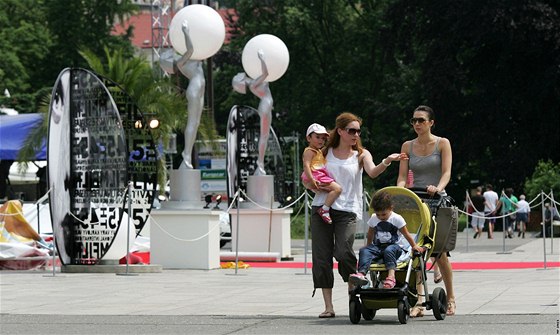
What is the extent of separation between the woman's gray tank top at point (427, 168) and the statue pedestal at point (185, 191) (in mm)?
10257

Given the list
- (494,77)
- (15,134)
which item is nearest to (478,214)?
(494,77)

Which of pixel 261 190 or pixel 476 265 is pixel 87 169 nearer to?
pixel 261 190

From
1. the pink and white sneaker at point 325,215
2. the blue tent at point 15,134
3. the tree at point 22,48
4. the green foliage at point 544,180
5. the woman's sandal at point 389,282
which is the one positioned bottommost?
the woman's sandal at point 389,282

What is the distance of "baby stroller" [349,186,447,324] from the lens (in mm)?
11586

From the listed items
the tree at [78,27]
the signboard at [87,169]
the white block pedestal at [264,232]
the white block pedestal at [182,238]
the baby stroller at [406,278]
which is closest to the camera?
the baby stroller at [406,278]

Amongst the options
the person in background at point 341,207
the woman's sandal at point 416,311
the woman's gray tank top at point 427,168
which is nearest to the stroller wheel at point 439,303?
the woman's sandal at point 416,311

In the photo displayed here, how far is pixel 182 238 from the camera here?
73.5 ft

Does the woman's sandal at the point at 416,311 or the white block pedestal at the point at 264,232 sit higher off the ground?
the white block pedestal at the point at 264,232

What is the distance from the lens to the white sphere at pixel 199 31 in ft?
75.8

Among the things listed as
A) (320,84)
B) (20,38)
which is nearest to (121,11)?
(20,38)

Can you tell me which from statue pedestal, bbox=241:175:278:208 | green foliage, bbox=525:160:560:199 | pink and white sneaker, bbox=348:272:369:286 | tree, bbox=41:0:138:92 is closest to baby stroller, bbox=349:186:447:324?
pink and white sneaker, bbox=348:272:369:286

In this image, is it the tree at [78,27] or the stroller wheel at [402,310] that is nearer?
the stroller wheel at [402,310]

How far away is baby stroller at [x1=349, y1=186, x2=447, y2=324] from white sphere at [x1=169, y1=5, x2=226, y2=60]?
11.4 metres

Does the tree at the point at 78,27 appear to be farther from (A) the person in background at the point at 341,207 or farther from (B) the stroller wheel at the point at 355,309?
(B) the stroller wheel at the point at 355,309
